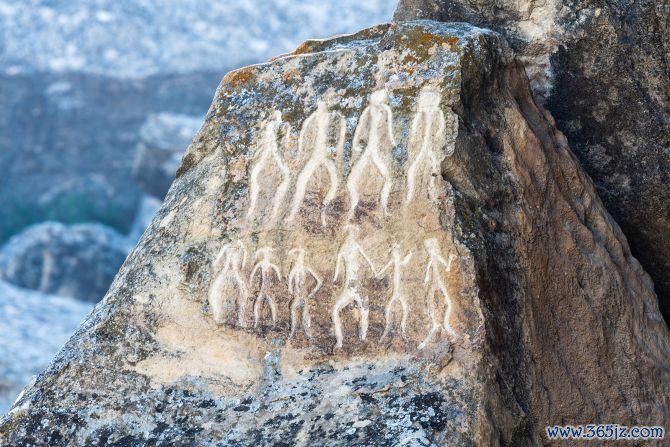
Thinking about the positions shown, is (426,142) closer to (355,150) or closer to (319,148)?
(355,150)

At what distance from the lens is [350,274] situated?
3.59 m

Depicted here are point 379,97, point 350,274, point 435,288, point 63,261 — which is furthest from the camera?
point 63,261

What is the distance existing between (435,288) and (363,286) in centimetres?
24

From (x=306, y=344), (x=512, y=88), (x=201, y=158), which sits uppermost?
(x=512, y=88)

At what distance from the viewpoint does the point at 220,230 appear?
12.2 feet

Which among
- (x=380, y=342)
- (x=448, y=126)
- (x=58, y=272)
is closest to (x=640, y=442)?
(x=380, y=342)

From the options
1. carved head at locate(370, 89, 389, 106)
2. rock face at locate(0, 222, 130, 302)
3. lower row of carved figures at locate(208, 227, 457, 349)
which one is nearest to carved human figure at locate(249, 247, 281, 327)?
lower row of carved figures at locate(208, 227, 457, 349)

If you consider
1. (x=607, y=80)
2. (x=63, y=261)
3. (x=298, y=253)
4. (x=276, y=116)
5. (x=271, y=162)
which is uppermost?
(x=63, y=261)

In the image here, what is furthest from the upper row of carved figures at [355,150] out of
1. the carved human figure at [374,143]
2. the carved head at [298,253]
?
the carved head at [298,253]

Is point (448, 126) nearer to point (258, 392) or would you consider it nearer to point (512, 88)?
point (512, 88)

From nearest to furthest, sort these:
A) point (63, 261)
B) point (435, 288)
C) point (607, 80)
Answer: point (435, 288), point (607, 80), point (63, 261)

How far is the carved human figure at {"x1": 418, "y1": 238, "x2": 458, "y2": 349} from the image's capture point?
3434 mm

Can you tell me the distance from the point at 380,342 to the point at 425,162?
58cm

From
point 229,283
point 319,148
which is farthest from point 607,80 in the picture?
point 229,283
